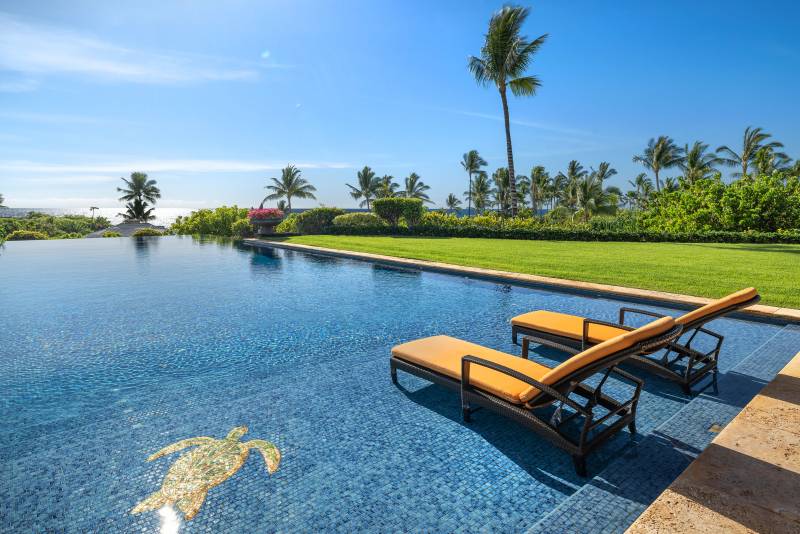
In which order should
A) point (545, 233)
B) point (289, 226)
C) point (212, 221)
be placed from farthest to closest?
1. point (212, 221)
2. point (289, 226)
3. point (545, 233)

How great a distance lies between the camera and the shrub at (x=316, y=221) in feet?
105

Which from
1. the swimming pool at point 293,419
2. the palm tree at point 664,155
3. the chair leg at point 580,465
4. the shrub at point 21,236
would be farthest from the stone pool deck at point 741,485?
the palm tree at point 664,155

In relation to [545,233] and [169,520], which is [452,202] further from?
[169,520]

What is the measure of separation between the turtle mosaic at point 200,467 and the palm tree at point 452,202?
360 feet

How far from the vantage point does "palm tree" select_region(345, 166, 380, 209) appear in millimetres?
64250

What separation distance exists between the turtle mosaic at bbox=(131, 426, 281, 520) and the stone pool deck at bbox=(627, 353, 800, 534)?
8.77 feet

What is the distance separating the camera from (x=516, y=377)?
3025 mm

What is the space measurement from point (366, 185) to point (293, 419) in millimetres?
62498

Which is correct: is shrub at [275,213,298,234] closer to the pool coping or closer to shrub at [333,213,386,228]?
shrub at [333,213,386,228]

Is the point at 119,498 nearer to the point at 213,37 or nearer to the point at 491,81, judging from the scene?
the point at 213,37

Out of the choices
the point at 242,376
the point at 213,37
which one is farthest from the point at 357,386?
the point at 213,37

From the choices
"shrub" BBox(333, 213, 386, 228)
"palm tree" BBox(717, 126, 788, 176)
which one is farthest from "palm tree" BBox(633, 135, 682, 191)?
"shrub" BBox(333, 213, 386, 228)

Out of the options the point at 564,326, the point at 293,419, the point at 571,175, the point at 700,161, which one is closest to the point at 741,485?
the point at 564,326

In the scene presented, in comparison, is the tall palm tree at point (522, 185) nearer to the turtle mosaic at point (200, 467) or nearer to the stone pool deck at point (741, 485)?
the stone pool deck at point (741, 485)
